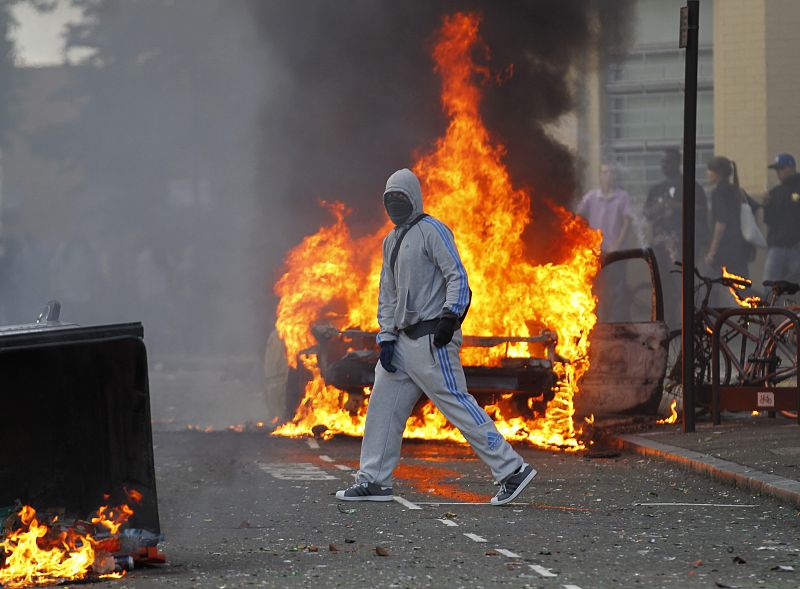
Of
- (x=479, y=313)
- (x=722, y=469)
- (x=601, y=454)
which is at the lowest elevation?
(x=601, y=454)

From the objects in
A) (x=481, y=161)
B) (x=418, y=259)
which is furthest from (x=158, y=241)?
(x=418, y=259)

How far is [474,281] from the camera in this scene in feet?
45.2

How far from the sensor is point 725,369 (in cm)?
1377

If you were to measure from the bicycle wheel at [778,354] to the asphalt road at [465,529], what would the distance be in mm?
2313

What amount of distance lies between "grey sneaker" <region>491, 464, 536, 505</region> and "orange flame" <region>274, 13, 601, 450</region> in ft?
11.8

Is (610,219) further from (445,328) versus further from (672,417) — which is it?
(445,328)

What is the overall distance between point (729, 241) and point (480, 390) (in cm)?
1076

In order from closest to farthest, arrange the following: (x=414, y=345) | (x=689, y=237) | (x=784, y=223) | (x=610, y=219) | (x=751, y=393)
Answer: (x=414, y=345) → (x=689, y=237) → (x=751, y=393) → (x=784, y=223) → (x=610, y=219)

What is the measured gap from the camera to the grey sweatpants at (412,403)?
8.88 m

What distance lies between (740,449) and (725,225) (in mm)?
11609

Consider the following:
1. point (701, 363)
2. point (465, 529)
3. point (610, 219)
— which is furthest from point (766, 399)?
point (610, 219)

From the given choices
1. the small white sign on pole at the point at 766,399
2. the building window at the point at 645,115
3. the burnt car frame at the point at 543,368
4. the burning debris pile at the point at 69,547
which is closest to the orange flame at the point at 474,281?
the burnt car frame at the point at 543,368

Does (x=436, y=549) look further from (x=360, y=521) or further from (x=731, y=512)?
(x=731, y=512)

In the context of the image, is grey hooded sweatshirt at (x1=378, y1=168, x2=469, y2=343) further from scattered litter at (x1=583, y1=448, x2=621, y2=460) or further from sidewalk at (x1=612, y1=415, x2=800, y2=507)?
scattered litter at (x1=583, y1=448, x2=621, y2=460)
